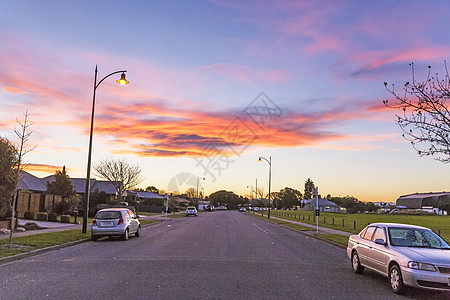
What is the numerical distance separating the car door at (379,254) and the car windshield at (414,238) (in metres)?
0.23

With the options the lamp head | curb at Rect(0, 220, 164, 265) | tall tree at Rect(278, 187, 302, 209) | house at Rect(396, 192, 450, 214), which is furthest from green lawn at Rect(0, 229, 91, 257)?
tall tree at Rect(278, 187, 302, 209)

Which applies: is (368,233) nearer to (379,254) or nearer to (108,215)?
(379,254)

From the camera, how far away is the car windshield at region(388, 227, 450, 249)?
934 centimetres

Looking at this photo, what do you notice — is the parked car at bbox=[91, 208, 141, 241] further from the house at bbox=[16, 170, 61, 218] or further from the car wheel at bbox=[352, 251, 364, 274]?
the car wheel at bbox=[352, 251, 364, 274]

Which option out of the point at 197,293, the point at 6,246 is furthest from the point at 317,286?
the point at 6,246

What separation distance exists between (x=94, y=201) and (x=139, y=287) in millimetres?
43779

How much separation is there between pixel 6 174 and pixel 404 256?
68.9ft

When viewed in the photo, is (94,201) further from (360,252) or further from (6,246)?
(360,252)

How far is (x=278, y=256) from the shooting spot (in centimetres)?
1426

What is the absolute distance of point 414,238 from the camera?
31.5 ft

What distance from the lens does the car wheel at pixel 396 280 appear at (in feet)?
27.3

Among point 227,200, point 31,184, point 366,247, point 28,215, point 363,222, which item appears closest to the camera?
point 366,247

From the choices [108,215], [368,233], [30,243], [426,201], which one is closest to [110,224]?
[108,215]

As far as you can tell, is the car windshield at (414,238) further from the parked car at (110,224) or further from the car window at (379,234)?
the parked car at (110,224)
